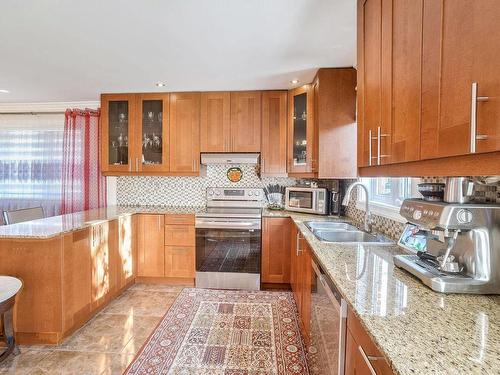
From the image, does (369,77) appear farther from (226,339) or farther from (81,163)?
(81,163)

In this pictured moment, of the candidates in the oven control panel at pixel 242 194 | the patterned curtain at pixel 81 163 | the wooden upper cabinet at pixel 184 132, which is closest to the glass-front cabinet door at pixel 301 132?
the oven control panel at pixel 242 194

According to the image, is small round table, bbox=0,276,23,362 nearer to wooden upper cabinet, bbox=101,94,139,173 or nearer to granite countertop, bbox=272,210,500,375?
wooden upper cabinet, bbox=101,94,139,173

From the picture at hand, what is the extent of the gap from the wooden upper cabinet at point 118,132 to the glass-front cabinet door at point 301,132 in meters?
1.95

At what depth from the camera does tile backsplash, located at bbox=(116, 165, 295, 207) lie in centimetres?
361

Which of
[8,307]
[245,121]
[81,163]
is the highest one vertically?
A: [245,121]

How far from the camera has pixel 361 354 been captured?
0.85 m

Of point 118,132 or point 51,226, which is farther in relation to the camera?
point 118,132

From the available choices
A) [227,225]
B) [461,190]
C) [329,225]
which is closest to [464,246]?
[461,190]

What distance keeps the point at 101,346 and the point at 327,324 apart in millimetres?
1807

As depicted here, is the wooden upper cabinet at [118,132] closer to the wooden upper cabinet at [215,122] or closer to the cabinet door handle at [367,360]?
the wooden upper cabinet at [215,122]

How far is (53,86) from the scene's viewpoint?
3.07 metres

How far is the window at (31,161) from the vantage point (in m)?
3.72

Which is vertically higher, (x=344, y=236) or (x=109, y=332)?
(x=344, y=236)

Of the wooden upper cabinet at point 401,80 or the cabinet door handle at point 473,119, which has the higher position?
the wooden upper cabinet at point 401,80
